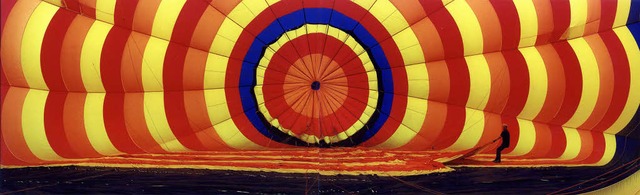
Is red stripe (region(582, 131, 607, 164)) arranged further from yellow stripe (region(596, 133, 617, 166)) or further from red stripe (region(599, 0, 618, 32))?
red stripe (region(599, 0, 618, 32))

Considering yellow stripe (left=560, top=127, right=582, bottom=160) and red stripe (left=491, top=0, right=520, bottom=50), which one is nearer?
red stripe (left=491, top=0, right=520, bottom=50)

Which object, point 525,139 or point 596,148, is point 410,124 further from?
point 596,148

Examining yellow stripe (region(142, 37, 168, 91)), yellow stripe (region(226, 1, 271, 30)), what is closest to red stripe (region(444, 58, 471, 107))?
yellow stripe (region(226, 1, 271, 30))

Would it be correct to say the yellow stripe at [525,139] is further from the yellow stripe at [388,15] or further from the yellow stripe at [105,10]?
the yellow stripe at [105,10]

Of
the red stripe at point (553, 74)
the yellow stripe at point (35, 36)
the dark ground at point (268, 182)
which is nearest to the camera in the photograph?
the dark ground at point (268, 182)

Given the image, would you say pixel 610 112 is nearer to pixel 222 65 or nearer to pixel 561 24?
pixel 561 24

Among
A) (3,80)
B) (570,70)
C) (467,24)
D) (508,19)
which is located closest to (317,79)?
(467,24)

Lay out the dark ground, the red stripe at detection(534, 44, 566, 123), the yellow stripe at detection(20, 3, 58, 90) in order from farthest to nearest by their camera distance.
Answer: the red stripe at detection(534, 44, 566, 123), the yellow stripe at detection(20, 3, 58, 90), the dark ground

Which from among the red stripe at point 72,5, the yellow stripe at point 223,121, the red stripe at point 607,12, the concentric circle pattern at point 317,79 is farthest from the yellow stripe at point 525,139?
the red stripe at point 72,5
